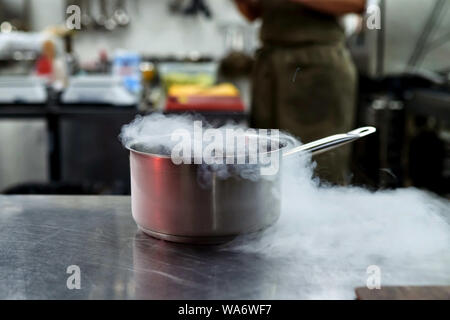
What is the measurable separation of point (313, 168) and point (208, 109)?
184 cm

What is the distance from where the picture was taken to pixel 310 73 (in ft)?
7.64

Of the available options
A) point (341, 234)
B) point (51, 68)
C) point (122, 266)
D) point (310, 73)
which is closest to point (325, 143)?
point (341, 234)

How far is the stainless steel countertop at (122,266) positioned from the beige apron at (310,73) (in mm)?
1494

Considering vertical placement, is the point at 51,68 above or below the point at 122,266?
above

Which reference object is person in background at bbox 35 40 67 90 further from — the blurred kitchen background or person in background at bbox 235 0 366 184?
person in background at bbox 235 0 366 184

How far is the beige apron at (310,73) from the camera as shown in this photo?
7.64 feet

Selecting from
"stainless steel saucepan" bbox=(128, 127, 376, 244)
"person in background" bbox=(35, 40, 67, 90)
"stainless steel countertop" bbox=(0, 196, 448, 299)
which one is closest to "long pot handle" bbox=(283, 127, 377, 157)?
"stainless steel saucepan" bbox=(128, 127, 376, 244)

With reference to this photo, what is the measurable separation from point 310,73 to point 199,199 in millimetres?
1679

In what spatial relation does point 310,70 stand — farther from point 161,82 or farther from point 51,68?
point 161,82

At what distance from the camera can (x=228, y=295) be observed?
0.67m

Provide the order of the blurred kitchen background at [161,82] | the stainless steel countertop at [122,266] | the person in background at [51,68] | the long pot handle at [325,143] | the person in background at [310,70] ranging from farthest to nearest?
the person in background at [51,68]
the blurred kitchen background at [161,82]
the person in background at [310,70]
the long pot handle at [325,143]
the stainless steel countertop at [122,266]

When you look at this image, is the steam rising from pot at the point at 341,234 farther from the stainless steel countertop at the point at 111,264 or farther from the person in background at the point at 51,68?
the person in background at the point at 51,68

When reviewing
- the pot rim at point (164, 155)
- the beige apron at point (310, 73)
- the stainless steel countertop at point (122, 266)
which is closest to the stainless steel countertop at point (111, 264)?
the stainless steel countertop at point (122, 266)

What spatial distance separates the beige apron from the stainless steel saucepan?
1.52 m
